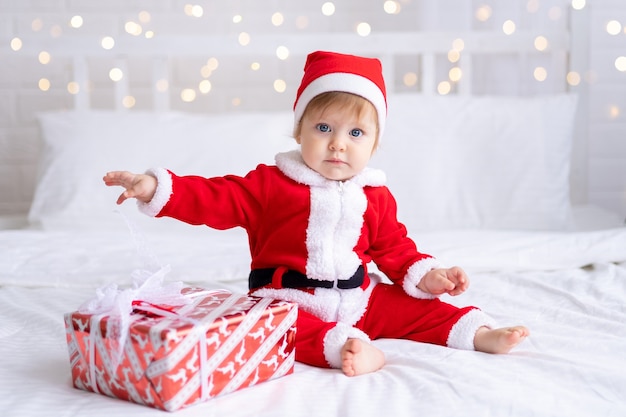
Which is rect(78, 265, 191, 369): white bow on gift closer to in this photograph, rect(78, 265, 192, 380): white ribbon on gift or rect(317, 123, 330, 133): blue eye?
rect(78, 265, 192, 380): white ribbon on gift

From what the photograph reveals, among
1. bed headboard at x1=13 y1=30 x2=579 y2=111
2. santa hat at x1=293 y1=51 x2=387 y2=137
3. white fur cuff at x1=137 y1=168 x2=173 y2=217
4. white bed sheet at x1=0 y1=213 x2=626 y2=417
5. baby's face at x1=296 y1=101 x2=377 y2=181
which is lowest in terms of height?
white bed sheet at x1=0 y1=213 x2=626 y2=417

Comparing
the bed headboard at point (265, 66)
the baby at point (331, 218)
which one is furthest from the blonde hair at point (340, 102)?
the bed headboard at point (265, 66)

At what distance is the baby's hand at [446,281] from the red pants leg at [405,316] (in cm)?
3

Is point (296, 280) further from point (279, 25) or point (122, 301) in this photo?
point (279, 25)

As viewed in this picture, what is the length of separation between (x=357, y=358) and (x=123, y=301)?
289 mm

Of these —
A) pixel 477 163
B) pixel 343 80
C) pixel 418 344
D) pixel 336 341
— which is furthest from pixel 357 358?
pixel 477 163

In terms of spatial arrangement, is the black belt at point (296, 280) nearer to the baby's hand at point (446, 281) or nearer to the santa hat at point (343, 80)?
the baby's hand at point (446, 281)

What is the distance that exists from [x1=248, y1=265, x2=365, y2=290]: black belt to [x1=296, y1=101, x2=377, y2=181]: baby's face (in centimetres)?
15

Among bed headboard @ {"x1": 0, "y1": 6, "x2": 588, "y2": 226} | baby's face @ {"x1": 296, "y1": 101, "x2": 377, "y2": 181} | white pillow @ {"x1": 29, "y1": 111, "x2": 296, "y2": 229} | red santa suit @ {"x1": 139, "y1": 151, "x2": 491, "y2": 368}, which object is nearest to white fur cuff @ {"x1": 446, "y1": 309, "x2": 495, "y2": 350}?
red santa suit @ {"x1": 139, "y1": 151, "x2": 491, "y2": 368}

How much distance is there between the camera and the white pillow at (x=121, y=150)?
187cm

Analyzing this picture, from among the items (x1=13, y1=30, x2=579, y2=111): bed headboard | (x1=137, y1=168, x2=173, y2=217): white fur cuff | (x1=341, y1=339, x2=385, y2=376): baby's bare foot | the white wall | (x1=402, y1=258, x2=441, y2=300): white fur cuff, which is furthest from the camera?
the white wall

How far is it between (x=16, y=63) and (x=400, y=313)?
1.82 m

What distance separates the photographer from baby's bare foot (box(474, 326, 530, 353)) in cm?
99

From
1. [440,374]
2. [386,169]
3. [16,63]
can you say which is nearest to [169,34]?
[16,63]
